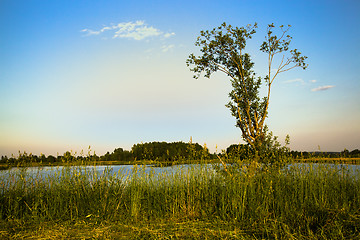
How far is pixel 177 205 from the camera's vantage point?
5020 mm

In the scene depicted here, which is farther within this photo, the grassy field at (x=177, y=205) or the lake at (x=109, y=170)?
the lake at (x=109, y=170)

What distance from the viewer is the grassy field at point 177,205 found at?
382 centimetres

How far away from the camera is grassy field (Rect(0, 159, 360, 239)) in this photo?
382 cm

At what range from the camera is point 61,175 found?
5.68m

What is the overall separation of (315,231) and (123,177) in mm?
3723

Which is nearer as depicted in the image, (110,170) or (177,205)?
(177,205)

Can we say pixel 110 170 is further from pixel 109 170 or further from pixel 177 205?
pixel 177 205

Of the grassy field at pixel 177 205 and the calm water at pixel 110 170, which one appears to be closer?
the grassy field at pixel 177 205

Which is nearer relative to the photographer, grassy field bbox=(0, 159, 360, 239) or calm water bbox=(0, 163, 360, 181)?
grassy field bbox=(0, 159, 360, 239)

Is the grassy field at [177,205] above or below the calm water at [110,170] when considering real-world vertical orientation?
below

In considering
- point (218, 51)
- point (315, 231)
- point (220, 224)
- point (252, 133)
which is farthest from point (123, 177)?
point (218, 51)

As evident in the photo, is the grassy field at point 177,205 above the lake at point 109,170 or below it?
below

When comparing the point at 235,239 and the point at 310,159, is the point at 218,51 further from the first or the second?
the point at 235,239

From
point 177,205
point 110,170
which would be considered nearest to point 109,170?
point 110,170
